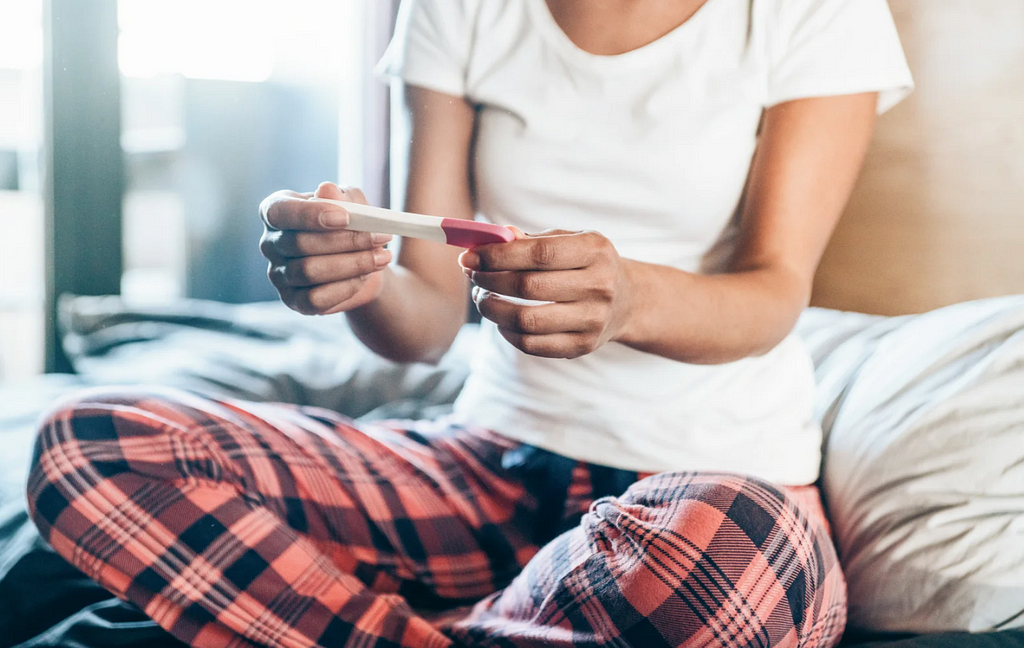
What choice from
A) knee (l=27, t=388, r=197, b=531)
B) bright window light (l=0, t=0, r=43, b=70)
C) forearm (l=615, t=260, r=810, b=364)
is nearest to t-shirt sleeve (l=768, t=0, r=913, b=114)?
forearm (l=615, t=260, r=810, b=364)

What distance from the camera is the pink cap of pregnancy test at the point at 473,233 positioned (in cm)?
32

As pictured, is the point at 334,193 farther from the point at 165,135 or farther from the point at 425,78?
the point at 165,135

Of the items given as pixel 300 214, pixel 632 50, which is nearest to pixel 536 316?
pixel 300 214

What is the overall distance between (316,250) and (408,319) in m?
0.16

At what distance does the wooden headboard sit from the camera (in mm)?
594

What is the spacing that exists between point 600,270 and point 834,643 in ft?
0.88

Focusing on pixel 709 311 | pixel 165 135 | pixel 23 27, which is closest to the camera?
pixel 709 311

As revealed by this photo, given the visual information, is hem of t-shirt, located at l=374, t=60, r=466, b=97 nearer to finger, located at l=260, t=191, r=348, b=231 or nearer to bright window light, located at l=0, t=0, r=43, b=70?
finger, located at l=260, t=191, r=348, b=231

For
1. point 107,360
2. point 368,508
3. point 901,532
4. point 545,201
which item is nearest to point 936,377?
point 901,532

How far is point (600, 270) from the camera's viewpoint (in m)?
0.35

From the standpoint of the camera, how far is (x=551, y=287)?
342 mm

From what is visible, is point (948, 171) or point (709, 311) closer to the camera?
point (709, 311)

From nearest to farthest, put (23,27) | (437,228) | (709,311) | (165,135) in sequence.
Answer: (437,228) < (709,311) < (23,27) < (165,135)

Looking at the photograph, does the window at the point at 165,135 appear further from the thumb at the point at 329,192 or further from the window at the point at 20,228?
the thumb at the point at 329,192
